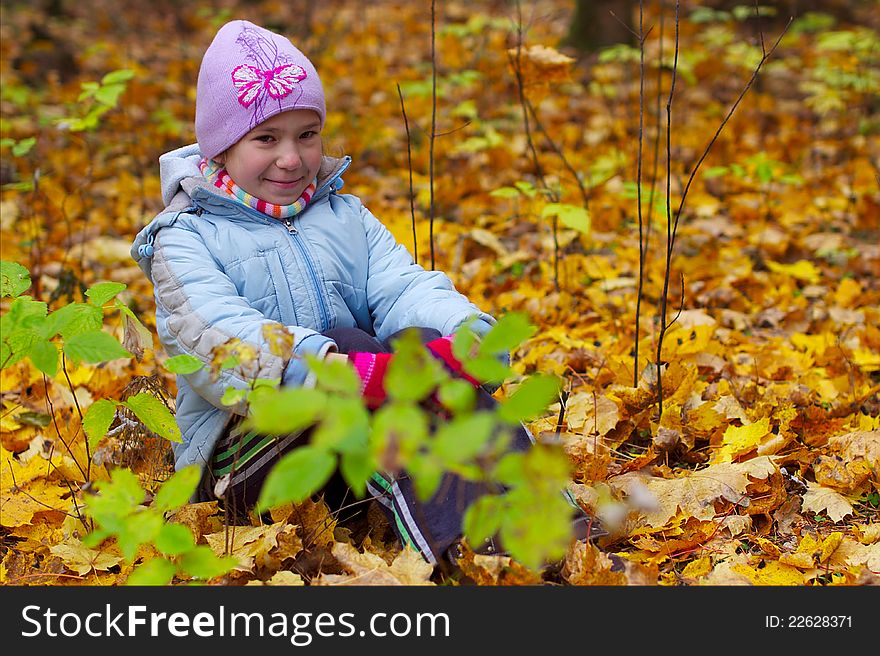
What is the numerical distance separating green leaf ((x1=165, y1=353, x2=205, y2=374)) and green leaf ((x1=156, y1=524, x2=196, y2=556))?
1.05ft

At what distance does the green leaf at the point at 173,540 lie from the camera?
1491 mm

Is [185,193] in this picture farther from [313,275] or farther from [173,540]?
[173,540]

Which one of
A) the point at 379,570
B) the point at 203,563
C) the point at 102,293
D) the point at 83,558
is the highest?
the point at 102,293

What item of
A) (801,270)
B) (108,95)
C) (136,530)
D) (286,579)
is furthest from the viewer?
(801,270)

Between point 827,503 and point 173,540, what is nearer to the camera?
point 173,540

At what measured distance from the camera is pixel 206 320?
193 cm

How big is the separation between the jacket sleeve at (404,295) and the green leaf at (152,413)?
1.86ft

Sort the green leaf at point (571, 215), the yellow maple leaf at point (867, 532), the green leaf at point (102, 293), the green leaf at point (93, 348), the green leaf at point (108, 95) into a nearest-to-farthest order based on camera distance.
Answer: the green leaf at point (93, 348), the green leaf at point (102, 293), the yellow maple leaf at point (867, 532), the green leaf at point (571, 215), the green leaf at point (108, 95)

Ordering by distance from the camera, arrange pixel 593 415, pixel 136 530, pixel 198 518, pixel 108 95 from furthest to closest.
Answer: pixel 108 95
pixel 593 415
pixel 198 518
pixel 136 530

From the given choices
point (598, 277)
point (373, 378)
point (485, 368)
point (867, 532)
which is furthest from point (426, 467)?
point (598, 277)

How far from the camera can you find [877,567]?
190cm

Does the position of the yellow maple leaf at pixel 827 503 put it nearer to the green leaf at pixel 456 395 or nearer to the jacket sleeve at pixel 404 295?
the jacket sleeve at pixel 404 295

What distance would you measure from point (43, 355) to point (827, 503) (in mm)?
1793

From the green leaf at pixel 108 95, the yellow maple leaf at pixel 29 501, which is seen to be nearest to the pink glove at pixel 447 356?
the yellow maple leaf at pixel 29 501
